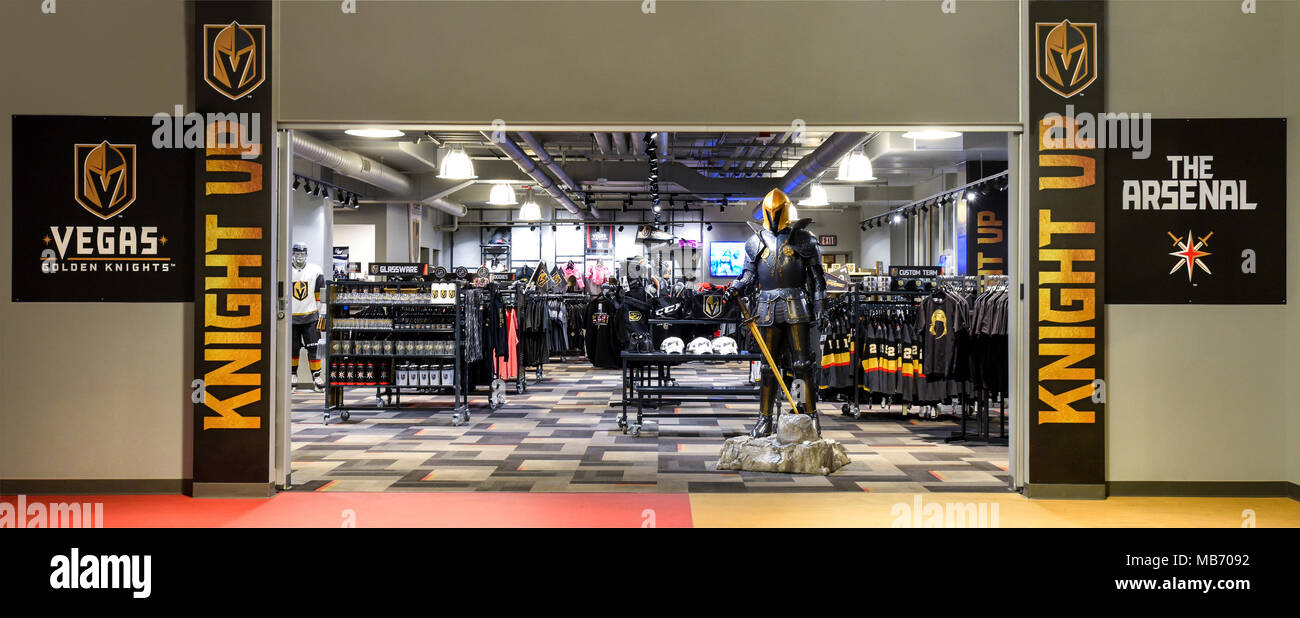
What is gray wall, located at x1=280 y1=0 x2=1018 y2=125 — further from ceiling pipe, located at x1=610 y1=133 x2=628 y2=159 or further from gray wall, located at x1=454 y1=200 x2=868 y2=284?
gray wall, located at x1=454 y1=200 x2=868 y2=284

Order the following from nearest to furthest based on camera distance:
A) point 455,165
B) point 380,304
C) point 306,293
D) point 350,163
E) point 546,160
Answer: point 380,304, point 306,293, point 455,165, point 546,160, point 350,163

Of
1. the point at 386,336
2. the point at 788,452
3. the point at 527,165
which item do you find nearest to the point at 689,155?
the point at 527,165

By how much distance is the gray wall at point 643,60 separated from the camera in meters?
4.98

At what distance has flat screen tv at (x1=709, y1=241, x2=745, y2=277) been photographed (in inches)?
880

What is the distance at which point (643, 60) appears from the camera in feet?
16.4

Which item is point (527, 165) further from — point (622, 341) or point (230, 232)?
point (230, 232)

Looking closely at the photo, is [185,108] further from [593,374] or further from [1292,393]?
[593,374]

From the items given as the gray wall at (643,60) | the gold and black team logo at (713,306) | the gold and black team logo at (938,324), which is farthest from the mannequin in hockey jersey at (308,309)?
the gold and black team logo at (938,324)

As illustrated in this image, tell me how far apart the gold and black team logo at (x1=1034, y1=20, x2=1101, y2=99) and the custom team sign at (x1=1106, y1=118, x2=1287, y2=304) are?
51 centimetres

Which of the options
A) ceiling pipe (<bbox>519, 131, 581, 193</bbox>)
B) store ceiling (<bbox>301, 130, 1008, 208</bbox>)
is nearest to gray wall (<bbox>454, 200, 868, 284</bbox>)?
store ceiling (<bbox>301, 130, 1008, 208</bbox>)

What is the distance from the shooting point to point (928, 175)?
17328 millimetres

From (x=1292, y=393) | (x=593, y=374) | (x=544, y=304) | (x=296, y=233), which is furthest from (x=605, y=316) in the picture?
(x=1292, y=393)

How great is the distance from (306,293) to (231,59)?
231 inches
